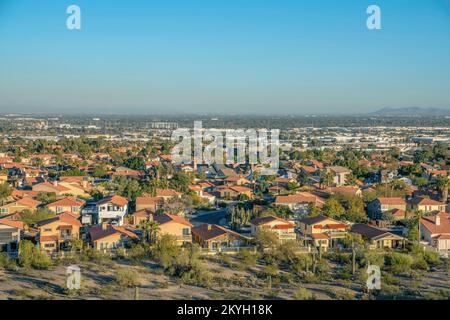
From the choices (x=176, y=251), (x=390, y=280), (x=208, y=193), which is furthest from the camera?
(x=208, y=193)

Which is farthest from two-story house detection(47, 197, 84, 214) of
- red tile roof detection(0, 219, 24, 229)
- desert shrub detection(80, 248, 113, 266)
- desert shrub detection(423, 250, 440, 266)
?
desert shrub detection(423, 250, 440, 266)

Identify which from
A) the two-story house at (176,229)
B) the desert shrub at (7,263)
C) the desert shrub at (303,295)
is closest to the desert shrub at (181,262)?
the two-story house at (176,229)

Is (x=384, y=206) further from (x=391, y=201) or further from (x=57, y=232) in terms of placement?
(x=57, y=232)

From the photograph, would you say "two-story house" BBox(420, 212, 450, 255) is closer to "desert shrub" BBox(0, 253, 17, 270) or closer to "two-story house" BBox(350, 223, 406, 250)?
"two-story house" BBox(350, 223, 406, 250)

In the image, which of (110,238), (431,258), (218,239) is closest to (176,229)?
(218,239)

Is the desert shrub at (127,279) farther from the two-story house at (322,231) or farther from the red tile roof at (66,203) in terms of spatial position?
the red tile roof at (66,203)

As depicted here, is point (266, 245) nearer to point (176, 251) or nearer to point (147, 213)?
point (176, 251)
